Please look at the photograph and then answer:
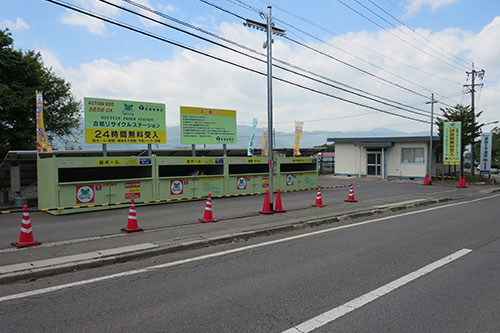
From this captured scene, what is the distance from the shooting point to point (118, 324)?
3914 mm

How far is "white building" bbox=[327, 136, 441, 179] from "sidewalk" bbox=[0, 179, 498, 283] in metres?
23.1

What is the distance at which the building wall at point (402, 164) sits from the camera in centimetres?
3113

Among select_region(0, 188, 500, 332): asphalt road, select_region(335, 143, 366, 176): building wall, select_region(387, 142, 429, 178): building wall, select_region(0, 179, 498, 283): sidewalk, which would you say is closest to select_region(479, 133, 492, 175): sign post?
select_region(387, 142, 429, 178): building wall

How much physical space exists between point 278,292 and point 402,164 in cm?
3064

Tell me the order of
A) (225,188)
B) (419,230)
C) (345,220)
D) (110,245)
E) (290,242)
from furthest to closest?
1. (225,188)
2. (345,220)
3. (419,230)
4. (290,242)
5. (110,245)

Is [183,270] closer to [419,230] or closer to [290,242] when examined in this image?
[290,242]

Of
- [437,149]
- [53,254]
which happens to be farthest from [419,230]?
[437,149]

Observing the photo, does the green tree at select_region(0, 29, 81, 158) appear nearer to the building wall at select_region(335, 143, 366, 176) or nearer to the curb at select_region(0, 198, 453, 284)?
the curb at select_region(0, 198, 453, 284)

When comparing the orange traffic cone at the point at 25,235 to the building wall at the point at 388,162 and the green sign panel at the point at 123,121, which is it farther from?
the building wall at the point at 388,162

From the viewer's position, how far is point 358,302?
451 cm

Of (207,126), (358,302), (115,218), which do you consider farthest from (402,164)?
(358,302)

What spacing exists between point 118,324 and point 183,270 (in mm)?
2034

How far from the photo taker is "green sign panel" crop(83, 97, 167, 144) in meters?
13.6

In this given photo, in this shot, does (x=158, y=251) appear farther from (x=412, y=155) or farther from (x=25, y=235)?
(x=412, y=155)
